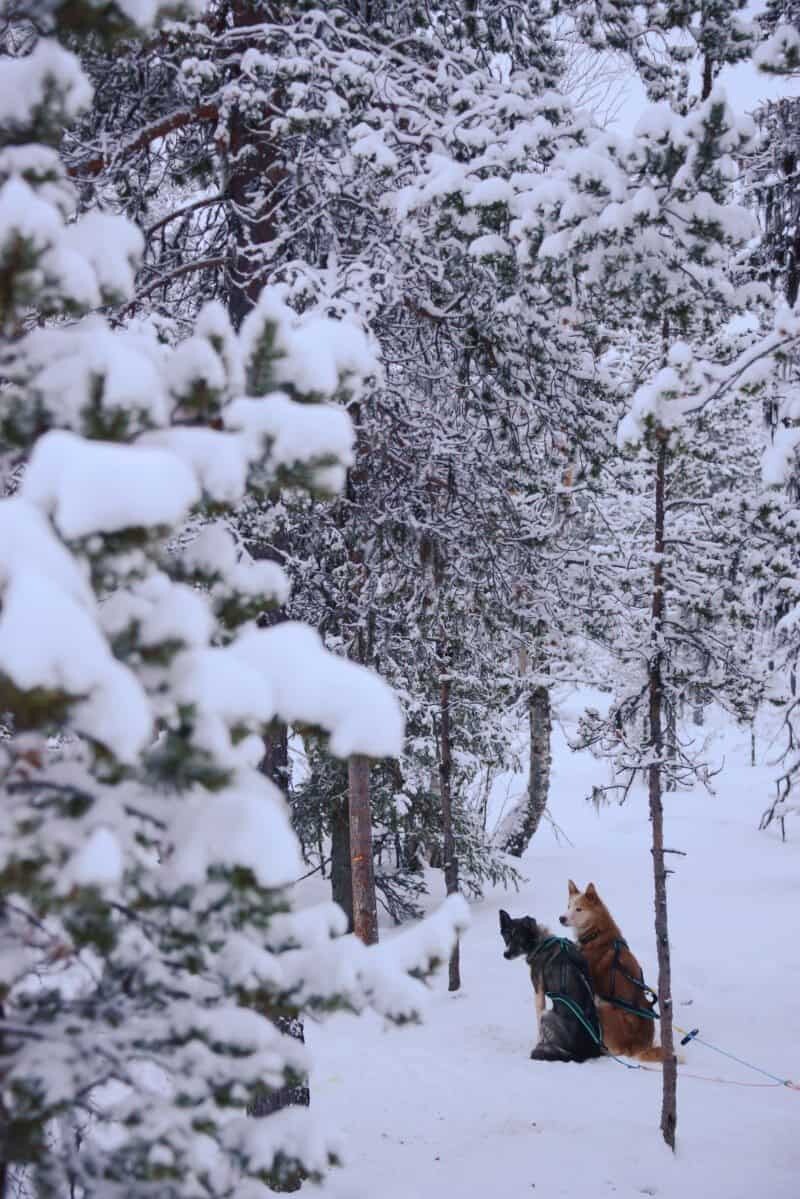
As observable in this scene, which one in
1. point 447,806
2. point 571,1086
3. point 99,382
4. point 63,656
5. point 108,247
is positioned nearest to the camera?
point 63,656

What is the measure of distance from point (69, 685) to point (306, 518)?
520 cm

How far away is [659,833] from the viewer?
295 inches

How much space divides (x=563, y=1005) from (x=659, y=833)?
2880 mm

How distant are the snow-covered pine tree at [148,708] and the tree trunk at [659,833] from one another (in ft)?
16.5

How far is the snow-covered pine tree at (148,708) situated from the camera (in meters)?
1.74

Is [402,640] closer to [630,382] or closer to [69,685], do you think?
[630,382]

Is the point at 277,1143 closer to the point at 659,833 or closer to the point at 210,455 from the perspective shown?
the point at 210,455

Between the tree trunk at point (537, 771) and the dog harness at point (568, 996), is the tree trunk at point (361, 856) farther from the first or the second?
the tree trunk at point (537, 771)

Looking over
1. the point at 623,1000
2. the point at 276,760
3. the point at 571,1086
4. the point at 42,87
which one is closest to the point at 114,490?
the point at 42,87

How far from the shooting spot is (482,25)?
6.48 m

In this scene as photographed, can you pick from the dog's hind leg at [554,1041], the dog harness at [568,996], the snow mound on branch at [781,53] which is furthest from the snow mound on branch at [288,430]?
the dog's hind leg at [554,1041]

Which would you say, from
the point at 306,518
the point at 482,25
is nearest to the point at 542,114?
the point at 482,25

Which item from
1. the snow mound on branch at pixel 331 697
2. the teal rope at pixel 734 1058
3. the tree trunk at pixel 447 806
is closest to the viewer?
the snow mound on branch at pixel 331 697

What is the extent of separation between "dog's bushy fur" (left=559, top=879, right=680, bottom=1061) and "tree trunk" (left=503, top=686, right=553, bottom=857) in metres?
6.75
